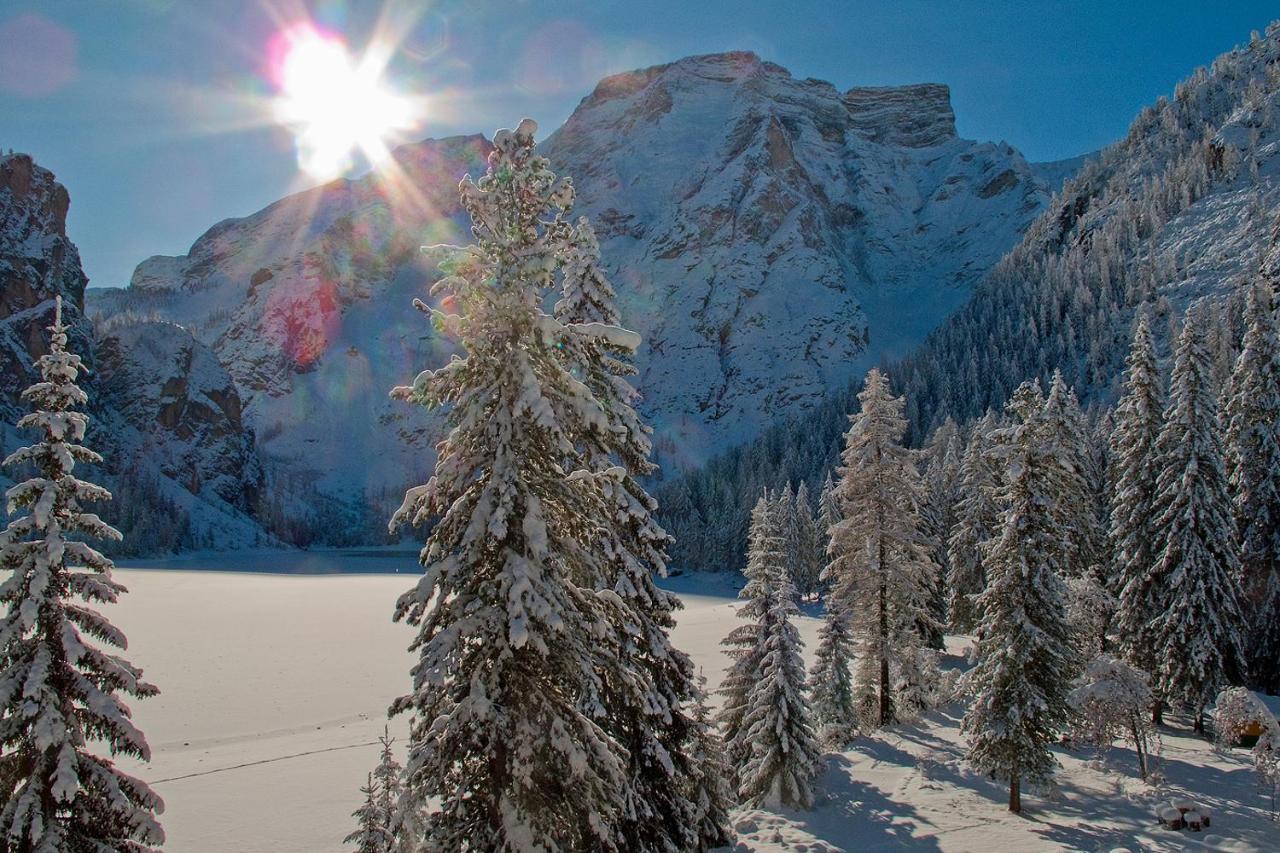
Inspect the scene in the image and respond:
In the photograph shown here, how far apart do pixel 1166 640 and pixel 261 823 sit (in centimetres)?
3083

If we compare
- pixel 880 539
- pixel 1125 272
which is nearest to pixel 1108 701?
pixel 880 539

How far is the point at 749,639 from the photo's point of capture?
22.8m

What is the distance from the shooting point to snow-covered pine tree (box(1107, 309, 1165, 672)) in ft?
85.4

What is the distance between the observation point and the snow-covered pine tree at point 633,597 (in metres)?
9.99

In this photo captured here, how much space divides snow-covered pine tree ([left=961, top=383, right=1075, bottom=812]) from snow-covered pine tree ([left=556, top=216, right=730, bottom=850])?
9.65 metres

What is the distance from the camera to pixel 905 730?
27625mm

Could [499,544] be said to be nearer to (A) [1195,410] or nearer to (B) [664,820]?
(B) [664,820]

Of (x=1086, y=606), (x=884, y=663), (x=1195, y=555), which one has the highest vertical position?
(x=1195, y=555)

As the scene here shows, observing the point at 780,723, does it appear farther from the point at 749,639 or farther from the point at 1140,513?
the point at 1140,513

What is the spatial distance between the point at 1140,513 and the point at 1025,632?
11813 mm

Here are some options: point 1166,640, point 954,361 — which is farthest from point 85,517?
point 954,361

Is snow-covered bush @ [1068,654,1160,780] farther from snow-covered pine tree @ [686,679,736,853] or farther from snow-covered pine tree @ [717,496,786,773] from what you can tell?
snow-covered pine tree @ [686,679,736,853]

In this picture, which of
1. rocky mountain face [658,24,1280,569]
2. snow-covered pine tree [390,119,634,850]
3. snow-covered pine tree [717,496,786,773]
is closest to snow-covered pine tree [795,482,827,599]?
rocky mountain face [658,24,1280,569]

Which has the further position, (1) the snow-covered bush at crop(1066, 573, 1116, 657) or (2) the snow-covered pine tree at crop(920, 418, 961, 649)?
(2) the snow-covered pine tree at crop(920, 418, 961, 649)
